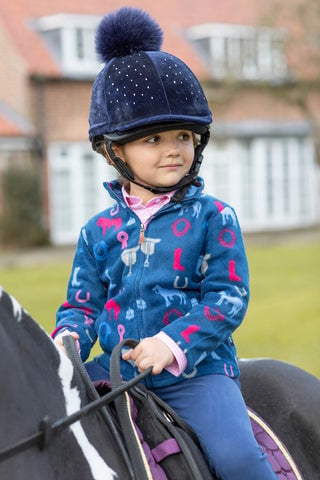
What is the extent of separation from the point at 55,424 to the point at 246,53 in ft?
86.2

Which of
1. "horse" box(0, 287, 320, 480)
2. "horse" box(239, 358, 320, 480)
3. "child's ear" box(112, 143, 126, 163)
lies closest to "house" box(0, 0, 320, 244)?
"horse" box(239, 358, 320, 480)

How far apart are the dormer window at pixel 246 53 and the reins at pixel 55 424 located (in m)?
24.9

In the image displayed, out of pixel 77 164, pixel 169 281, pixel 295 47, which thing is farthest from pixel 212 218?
pixel 295 47

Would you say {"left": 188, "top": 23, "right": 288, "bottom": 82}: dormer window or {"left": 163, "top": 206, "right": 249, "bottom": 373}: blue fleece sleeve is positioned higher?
{"left": 188, "top": 23, "right": 288, "bottom": 82}: dormer window

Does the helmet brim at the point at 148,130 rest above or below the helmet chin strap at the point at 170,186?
above

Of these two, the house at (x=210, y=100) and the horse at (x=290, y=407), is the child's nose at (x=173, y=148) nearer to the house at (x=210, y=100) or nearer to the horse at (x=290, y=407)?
the horse at (x=290, y=407)

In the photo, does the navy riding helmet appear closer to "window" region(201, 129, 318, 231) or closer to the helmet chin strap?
the helmet chin strap

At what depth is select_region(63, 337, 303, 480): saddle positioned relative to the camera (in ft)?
8.53

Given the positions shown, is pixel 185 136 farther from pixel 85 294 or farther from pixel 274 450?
pixel 274 450

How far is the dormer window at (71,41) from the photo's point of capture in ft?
88.1

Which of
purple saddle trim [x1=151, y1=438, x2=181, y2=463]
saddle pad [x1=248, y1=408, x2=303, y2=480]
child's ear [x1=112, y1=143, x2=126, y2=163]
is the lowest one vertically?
saddle pad [x1=248, y1=408, x2=303, y2=480]

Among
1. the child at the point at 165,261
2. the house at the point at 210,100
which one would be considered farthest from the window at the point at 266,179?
the child at the point at 165,261

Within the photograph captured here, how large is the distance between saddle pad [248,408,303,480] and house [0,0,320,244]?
22560mm

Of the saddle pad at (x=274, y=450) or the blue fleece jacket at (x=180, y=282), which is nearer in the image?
the blue fleece jacket at (x=180, y=282)
